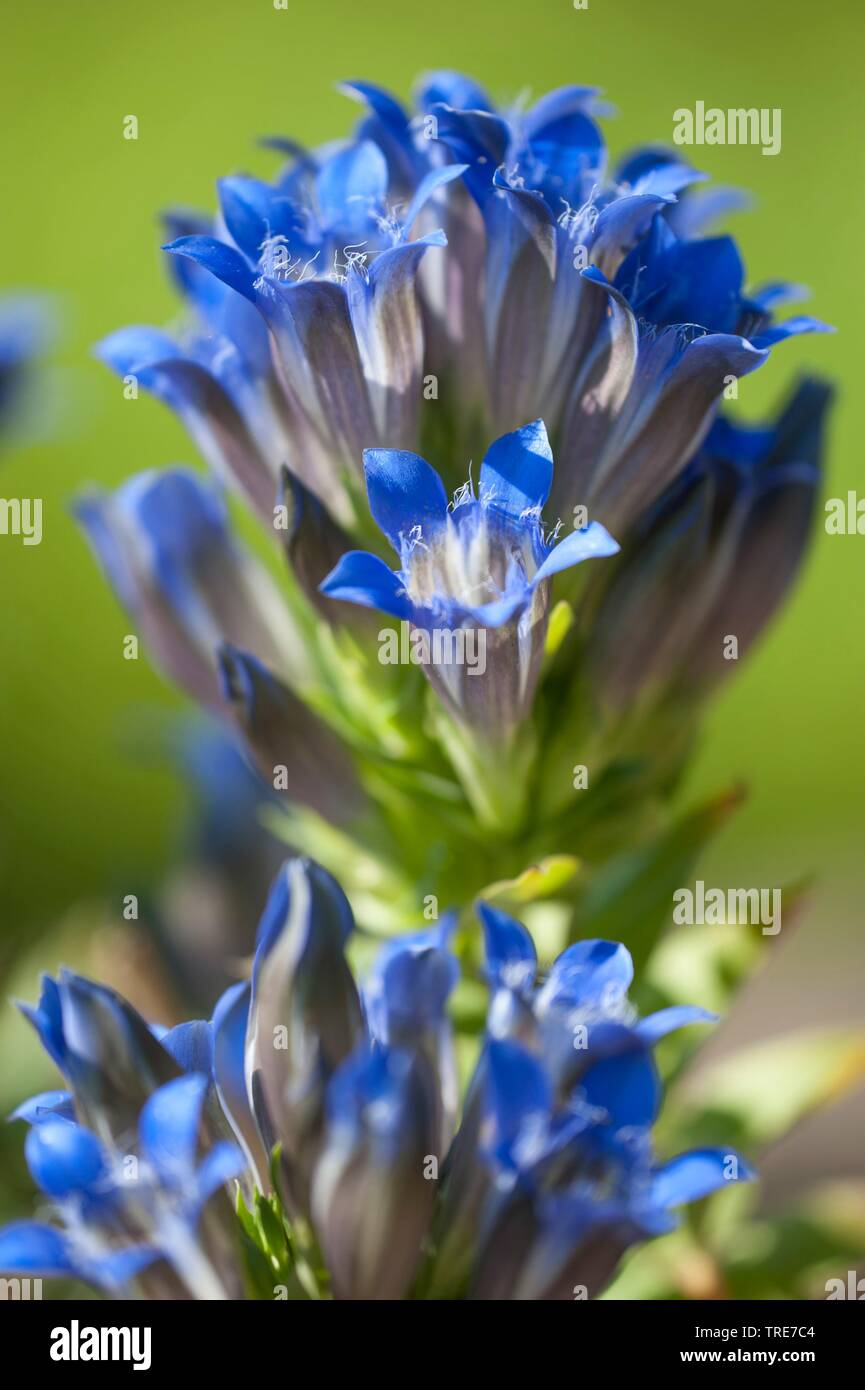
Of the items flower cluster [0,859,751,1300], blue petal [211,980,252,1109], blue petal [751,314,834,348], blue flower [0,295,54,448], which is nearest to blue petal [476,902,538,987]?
flower cluster [0,859,751,1300]

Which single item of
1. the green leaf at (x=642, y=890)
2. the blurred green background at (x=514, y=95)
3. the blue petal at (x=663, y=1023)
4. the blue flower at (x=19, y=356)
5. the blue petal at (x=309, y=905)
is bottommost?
the blue petal at (x=663, y=1023)

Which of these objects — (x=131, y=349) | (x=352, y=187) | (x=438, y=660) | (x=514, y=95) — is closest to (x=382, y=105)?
(x=352, y=187)

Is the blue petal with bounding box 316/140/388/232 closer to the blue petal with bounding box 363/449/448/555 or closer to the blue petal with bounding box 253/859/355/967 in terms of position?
the blue petal with bounding box 363/449/448/555

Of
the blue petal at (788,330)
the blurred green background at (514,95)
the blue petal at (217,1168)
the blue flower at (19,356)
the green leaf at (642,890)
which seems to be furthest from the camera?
the blurred green background at (514,95)

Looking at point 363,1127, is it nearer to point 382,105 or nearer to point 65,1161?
point 65,1161

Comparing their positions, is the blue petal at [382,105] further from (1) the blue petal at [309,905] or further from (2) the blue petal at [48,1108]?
(2) the blue petal at [48,1108]

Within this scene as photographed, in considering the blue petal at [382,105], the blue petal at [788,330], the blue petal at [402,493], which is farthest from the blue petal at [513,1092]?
the blue petal at [382,105]
